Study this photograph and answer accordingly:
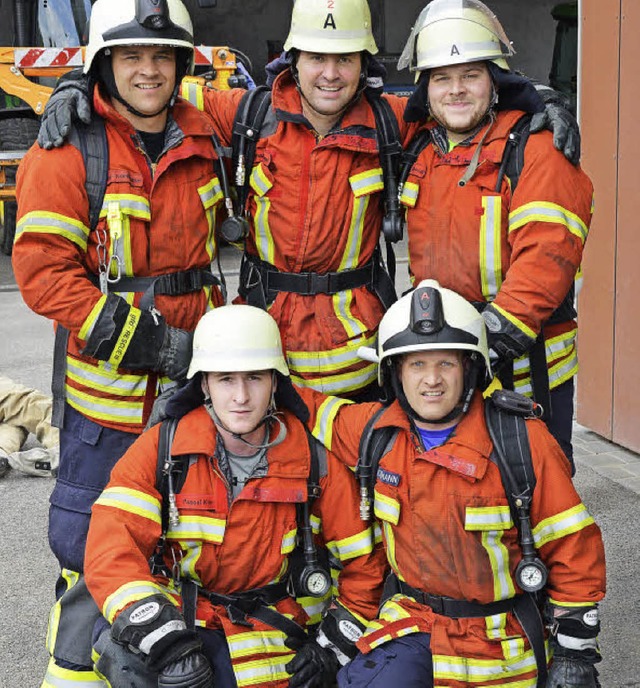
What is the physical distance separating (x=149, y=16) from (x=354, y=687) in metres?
2.09

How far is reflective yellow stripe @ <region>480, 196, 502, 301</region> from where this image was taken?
359 cm

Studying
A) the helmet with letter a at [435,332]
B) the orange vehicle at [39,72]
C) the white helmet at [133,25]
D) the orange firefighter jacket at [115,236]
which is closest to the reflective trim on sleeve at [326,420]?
the helmet with letter a at [435,332]

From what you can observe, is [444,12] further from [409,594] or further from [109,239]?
[409,594]

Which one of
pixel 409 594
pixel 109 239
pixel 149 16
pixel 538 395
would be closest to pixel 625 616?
pixel 538 395

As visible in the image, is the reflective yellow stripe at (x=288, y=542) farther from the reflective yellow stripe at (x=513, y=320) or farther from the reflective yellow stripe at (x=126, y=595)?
the reflective yellow stripe at (x=513, y=320)

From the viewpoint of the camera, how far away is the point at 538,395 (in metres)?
3.78

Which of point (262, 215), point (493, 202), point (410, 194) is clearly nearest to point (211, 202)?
point (262, 215)

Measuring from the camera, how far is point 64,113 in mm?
3568

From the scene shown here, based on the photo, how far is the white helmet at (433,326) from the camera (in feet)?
10.6

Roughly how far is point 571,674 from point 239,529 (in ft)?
3.28

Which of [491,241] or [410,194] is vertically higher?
[410,194]

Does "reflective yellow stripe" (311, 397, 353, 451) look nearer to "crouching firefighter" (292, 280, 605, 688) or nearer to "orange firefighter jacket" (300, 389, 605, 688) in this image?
"crouching firefighter" (292, 280, 605, 688)

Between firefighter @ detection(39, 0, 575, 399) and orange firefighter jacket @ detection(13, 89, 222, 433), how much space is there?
21 cm

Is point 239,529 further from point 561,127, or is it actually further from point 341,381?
point 561,127
